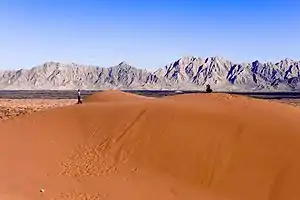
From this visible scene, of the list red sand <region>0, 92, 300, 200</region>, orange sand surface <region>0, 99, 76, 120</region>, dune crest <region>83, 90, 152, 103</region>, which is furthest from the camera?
orange sand surface <region>0, 99, 76, 120</region>

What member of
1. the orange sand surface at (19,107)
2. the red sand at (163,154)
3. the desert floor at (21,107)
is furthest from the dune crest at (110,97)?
the orange sand surface at (19,107)

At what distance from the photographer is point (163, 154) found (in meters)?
15.1

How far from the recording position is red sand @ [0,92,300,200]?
13.1 metres

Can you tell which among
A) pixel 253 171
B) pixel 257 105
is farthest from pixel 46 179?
pixel 257 105

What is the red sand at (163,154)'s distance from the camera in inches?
515

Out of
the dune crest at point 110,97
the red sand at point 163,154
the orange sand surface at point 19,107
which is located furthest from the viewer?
the orange sand surface at point 19,107

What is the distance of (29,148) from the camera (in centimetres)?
1781

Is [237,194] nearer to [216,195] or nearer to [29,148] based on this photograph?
[216,195]

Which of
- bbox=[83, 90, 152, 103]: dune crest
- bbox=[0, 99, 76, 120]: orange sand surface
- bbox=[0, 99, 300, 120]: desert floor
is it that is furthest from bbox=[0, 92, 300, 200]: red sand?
bbox=[0, 99, 76, 120]: orange sand surface

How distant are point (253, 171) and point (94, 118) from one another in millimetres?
8596

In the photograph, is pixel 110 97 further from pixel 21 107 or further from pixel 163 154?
pixel 21 107

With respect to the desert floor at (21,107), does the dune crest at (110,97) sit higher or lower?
higher

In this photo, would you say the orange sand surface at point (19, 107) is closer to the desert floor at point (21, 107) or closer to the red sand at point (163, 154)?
the desert floor at point (21, 107)

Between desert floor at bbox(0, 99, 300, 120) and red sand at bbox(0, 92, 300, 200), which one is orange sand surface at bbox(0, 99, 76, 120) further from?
red sand at bbox(0, 92, 300, 200)
